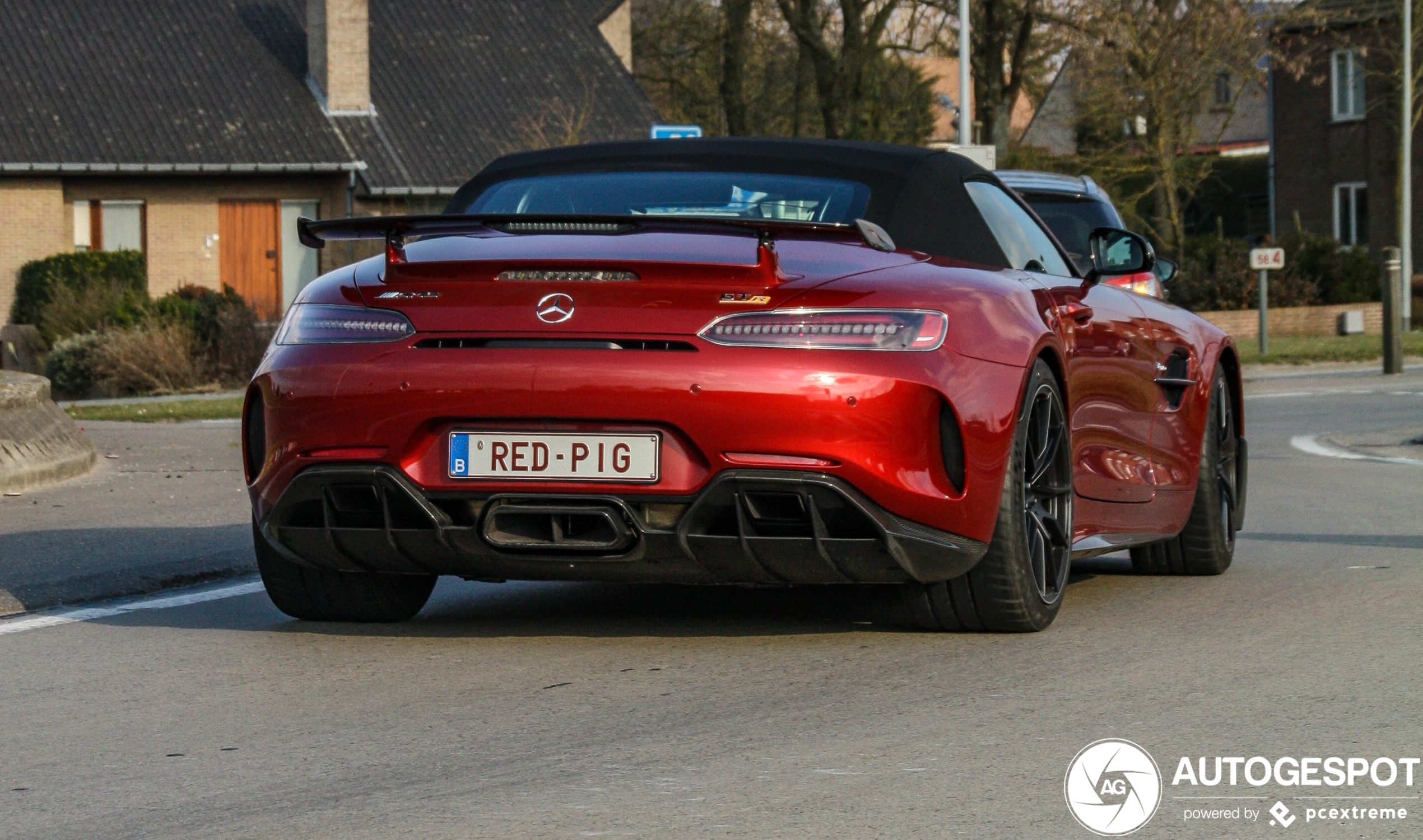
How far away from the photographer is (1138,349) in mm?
6902

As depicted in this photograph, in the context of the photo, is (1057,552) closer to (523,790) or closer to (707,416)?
(707,416)

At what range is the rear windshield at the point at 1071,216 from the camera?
13.9 metres

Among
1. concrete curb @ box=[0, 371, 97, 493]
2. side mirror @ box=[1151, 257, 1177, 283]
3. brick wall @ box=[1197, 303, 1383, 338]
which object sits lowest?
concrete curb @ box=[0, 371, 97, 493]

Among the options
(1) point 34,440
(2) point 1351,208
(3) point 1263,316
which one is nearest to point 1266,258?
(3) point 1263,316

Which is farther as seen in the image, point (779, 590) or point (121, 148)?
point (121, 148)

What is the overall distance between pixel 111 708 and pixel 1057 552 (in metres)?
2.68

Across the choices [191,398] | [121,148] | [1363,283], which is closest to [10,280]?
[121,148]

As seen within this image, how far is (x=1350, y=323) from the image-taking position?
34.9m

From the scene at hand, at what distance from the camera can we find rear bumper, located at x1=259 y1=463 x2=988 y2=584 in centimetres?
525

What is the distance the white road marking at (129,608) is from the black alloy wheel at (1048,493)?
9.48 ft

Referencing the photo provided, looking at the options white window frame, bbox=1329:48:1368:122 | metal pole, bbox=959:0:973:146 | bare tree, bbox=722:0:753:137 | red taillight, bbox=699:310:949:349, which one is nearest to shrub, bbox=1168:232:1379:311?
metal pole, bbox=959:0:973:146

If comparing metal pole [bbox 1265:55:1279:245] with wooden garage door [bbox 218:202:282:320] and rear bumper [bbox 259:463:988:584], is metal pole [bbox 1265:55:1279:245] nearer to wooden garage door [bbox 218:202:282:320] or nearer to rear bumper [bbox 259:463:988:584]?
wooden garage door [bbox 218:202:282:320]

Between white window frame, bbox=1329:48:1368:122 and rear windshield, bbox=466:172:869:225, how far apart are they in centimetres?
4345

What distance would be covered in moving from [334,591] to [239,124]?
3627 cm
